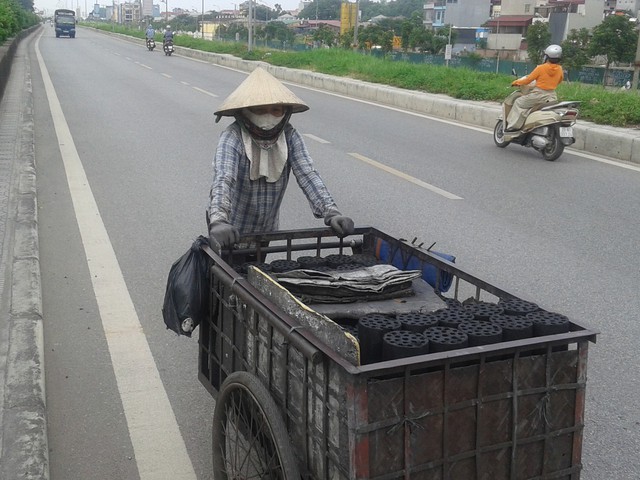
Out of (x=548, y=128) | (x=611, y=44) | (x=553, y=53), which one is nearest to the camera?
(x=548, y=128)

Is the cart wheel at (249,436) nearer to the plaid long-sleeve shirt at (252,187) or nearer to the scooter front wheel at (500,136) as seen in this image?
the plaid long-sleeve shirt at (252,187)

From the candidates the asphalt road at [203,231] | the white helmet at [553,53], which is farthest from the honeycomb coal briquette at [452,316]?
the white helmet at [553,53]

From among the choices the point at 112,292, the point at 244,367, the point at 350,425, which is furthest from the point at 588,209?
the point at 350,425

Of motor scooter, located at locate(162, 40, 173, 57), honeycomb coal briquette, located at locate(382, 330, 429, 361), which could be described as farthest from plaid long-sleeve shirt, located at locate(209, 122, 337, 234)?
motor scooter, located at locate(162, 40, 173, 57)

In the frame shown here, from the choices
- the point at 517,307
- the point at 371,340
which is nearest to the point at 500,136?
the point at 517,307

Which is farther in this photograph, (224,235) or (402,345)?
(224,235)

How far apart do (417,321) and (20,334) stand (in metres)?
2.72

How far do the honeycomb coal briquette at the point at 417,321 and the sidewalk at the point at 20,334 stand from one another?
156 cm

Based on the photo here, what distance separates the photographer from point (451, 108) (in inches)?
621

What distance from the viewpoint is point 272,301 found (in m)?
2.68

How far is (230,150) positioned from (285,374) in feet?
4.85

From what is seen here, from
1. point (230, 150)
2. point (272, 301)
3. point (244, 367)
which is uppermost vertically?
point (230, 150)

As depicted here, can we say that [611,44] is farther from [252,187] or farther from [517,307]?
[517,307]

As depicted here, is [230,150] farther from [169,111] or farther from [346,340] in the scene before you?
[169,111]
